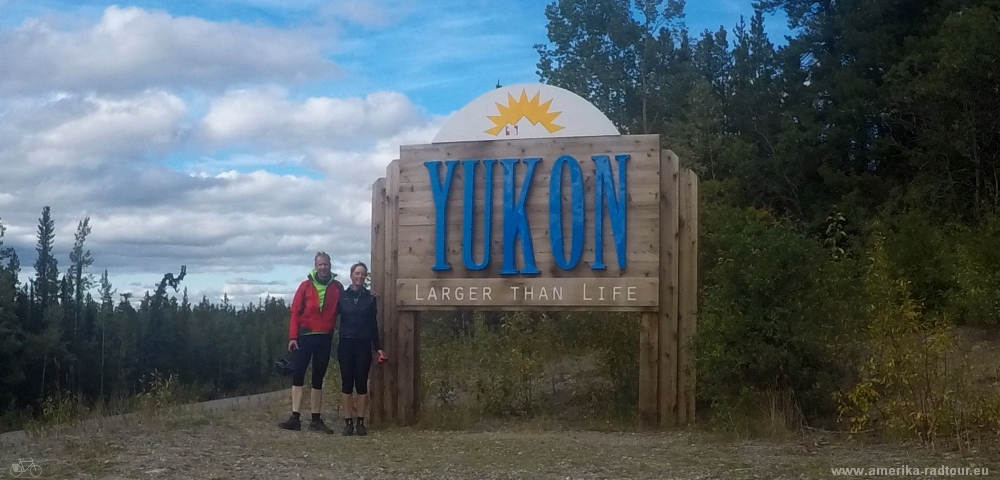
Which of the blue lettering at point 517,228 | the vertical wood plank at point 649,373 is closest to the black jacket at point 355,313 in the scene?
the blue lettering at point 517,228

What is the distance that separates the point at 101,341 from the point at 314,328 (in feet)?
98.7

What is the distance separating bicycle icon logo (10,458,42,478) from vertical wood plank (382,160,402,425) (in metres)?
3.78

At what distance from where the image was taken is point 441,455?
7465 mm

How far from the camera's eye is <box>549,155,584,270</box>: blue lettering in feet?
31.8

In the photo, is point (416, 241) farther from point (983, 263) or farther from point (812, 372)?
point (983, 263)

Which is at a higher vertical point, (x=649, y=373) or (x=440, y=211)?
(x=440, y=211)

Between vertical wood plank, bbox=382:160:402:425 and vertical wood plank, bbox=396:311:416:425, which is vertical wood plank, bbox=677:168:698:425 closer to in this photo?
vertical wood plank, bbox=396:311:416:425

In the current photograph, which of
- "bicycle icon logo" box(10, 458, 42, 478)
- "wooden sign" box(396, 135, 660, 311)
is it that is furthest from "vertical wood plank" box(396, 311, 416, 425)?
"bicycle icon logo" box(10, 458, 42, 478)

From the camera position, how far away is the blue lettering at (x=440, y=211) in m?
10.0

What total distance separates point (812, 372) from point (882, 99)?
17.7 metres

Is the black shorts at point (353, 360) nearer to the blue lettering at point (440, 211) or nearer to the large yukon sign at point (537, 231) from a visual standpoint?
the large yukon sign at point (537, 231)

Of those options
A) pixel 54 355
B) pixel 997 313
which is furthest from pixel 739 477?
pixel 54 355

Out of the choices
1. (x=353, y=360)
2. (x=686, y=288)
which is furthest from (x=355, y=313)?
(x=686, y=288)

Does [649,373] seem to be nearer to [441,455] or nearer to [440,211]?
[440,211]
